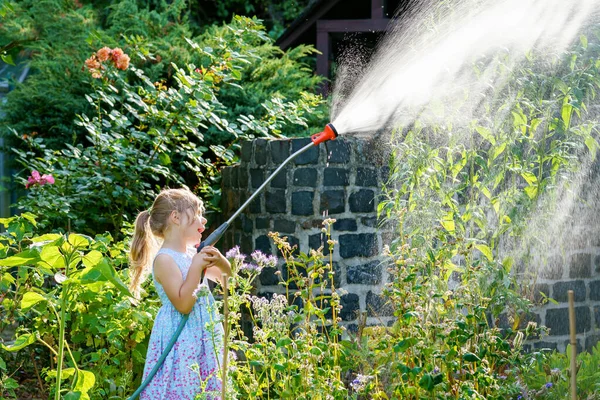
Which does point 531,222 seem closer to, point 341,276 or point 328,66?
point 341,276

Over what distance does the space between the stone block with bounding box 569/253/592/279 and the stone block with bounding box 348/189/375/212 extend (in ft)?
4.86

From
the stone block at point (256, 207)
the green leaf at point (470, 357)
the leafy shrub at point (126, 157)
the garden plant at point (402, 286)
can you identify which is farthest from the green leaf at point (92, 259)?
the leafy shrub at point (126, 157)

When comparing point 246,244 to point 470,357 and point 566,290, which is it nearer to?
point 566,290

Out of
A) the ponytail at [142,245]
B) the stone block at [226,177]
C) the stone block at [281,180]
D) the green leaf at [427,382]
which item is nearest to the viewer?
the green leaf at [427,382]

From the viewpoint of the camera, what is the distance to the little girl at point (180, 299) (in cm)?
331

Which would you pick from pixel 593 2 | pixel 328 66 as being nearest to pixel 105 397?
pixel 593 2

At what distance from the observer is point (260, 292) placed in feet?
17.3

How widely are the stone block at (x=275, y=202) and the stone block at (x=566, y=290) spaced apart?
72.0 inches

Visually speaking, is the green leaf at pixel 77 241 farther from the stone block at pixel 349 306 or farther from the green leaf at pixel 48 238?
the stone block at pixel 349 306

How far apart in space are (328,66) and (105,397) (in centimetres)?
636

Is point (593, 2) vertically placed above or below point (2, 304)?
above

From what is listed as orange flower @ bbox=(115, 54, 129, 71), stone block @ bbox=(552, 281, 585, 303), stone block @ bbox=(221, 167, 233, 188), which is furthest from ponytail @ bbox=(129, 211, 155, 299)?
stone block @ bbox=(552, 281, 585, 303)

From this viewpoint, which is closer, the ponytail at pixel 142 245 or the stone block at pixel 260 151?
the ponytail at pixel 142 245

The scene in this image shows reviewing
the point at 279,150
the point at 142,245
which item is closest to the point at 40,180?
the point at 279,150
